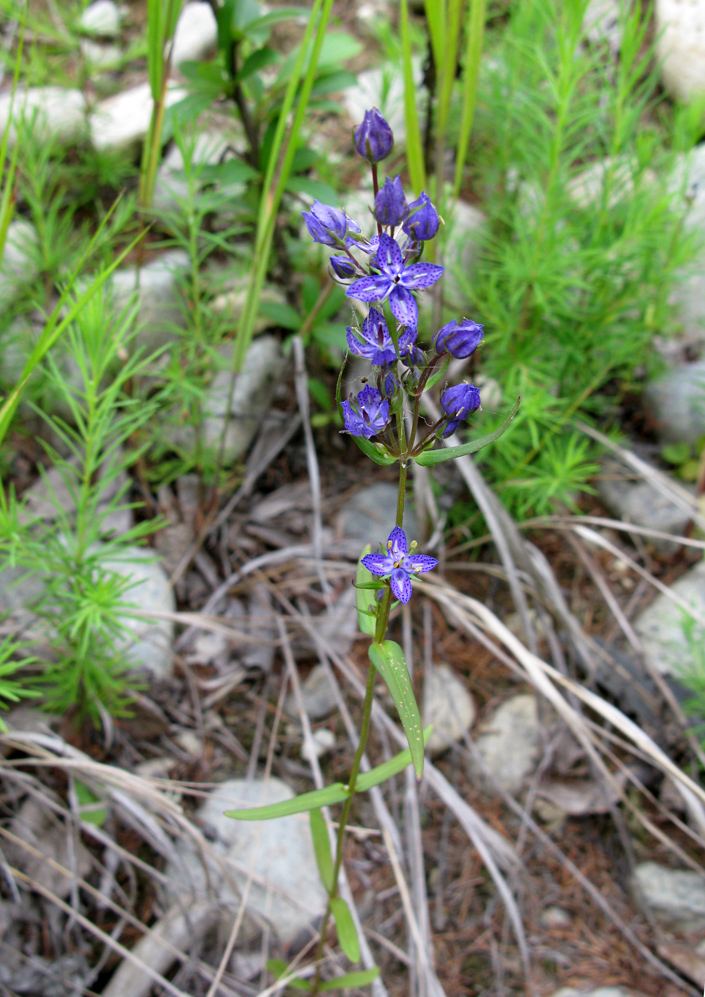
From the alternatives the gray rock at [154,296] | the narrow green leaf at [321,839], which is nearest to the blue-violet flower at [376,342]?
the narrow green leaf at [321,839]

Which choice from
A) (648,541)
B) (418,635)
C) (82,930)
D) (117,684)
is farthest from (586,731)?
(82,930)

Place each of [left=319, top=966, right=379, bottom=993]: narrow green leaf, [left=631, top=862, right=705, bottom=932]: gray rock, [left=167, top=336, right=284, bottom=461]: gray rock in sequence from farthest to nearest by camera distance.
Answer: [left=167, top=336, right=284, bottom=461]: gray rock → [left=631, top=862, right=705, bottom=932]: gray rock → [left=319, top=966, right=379, bottom=993]: narrow green leaf

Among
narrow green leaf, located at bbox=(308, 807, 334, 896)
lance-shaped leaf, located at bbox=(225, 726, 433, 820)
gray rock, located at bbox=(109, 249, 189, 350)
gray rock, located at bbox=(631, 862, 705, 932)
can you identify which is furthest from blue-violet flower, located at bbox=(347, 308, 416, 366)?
gray rock, located at bbox=(631, 862, 705, 932)

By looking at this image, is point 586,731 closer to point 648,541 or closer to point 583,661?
point 583,661

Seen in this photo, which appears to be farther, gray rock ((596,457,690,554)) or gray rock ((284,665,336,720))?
gray rock ((596,457,690,554))

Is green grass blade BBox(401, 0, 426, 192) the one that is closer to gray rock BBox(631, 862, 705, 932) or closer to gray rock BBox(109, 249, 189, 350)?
gray rock BBox(109, 249, 189, 350)
